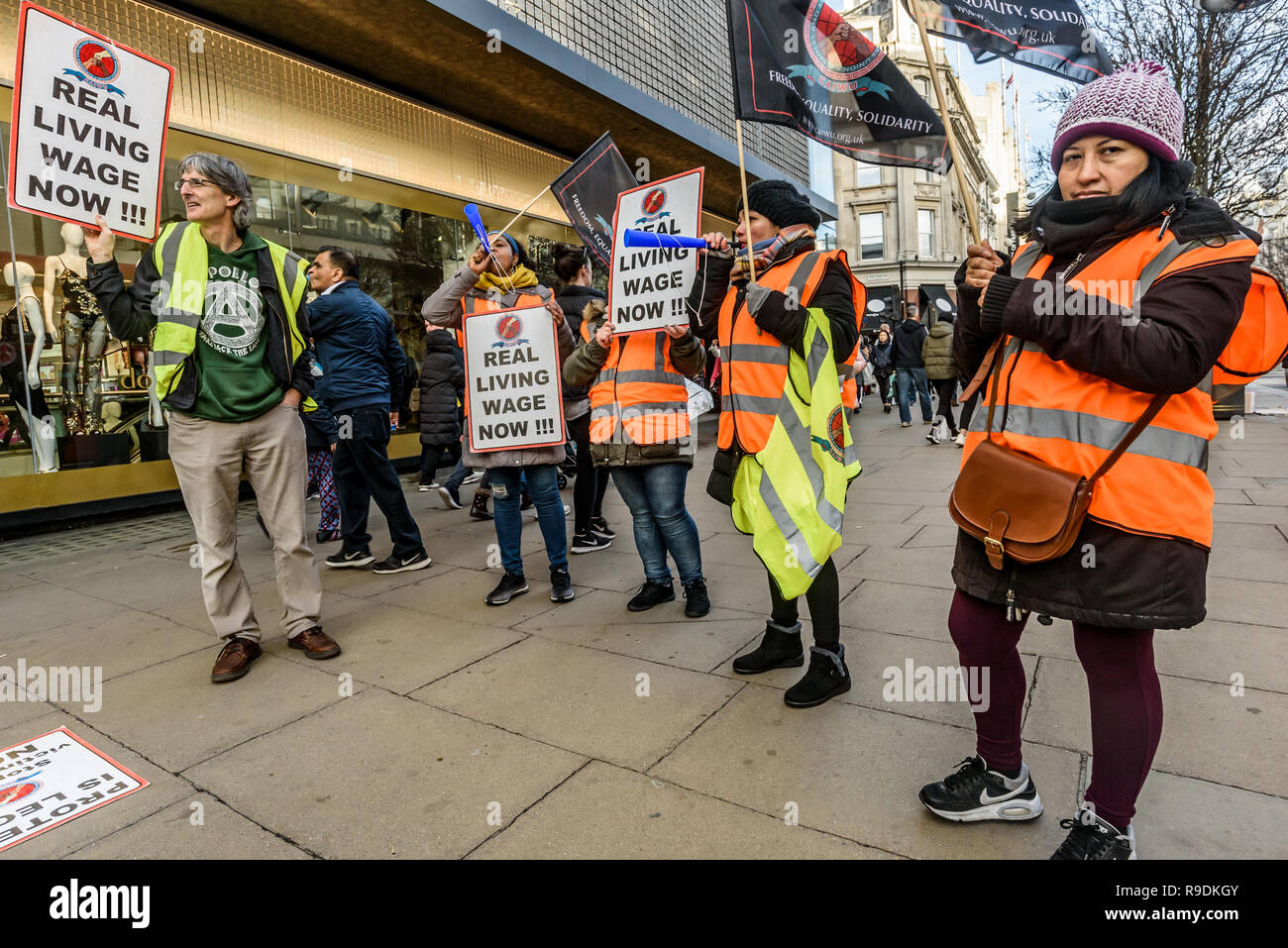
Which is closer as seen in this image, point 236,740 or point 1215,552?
point 236,740

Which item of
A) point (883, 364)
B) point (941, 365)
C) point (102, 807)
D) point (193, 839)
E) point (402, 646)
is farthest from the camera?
point (883, 364)

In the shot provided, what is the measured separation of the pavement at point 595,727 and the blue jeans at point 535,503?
296 mm

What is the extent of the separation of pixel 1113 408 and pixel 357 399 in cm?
446

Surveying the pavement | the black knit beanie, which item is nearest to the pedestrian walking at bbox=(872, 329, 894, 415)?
the pavement

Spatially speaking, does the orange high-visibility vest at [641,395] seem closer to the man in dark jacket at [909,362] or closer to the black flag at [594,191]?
the black flag at [594,191]

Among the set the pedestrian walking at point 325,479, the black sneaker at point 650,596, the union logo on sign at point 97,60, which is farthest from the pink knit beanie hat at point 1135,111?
the pedestrian walking at point 325,479

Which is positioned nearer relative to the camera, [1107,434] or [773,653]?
[1107,434]

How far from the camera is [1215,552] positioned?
479 cm

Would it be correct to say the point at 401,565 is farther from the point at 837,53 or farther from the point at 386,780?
the point at 837,53

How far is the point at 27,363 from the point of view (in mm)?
7090

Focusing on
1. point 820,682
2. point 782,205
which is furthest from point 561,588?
point 782,205
